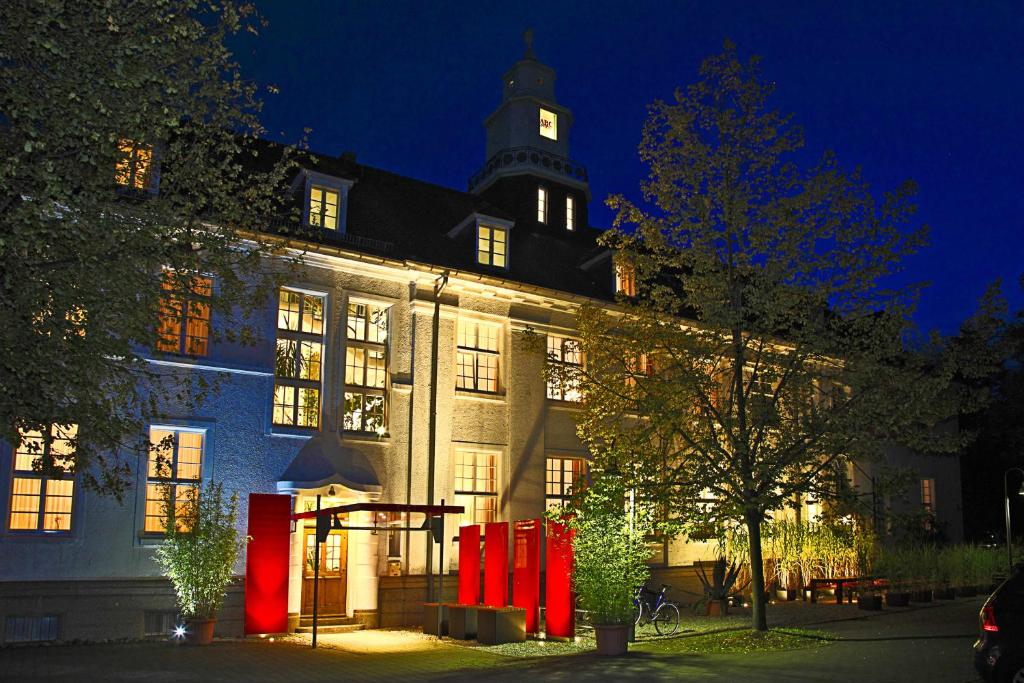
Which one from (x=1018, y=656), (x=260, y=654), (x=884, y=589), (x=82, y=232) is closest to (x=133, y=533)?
(x=260, y=654)

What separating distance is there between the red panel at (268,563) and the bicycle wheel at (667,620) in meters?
7.90

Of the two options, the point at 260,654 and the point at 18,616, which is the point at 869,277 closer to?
the point at 260,654

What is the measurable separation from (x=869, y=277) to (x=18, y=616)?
17155mm

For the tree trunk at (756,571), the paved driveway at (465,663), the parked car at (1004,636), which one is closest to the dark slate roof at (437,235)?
the paved driveway at (465,663)

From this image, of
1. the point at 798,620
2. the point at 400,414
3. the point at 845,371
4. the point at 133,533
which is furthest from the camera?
the point at 400,414

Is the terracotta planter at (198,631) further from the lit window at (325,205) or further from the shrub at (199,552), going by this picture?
the lit window at (325,205)

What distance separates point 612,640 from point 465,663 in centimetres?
255

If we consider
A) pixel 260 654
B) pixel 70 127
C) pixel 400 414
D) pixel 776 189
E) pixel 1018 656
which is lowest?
pixel 260 654

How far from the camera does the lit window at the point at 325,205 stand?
22.7 metres

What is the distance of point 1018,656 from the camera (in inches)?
404

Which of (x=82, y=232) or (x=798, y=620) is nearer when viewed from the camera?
(x=82, y=232)

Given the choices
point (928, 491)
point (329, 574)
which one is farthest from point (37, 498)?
point (928, 491)

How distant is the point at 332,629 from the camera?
20.5 meters

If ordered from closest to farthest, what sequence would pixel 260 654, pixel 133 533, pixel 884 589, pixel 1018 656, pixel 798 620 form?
pixel 1018 656, pixel 260 654, pixel 133 533, pixel 798 620, pixel 884 589
